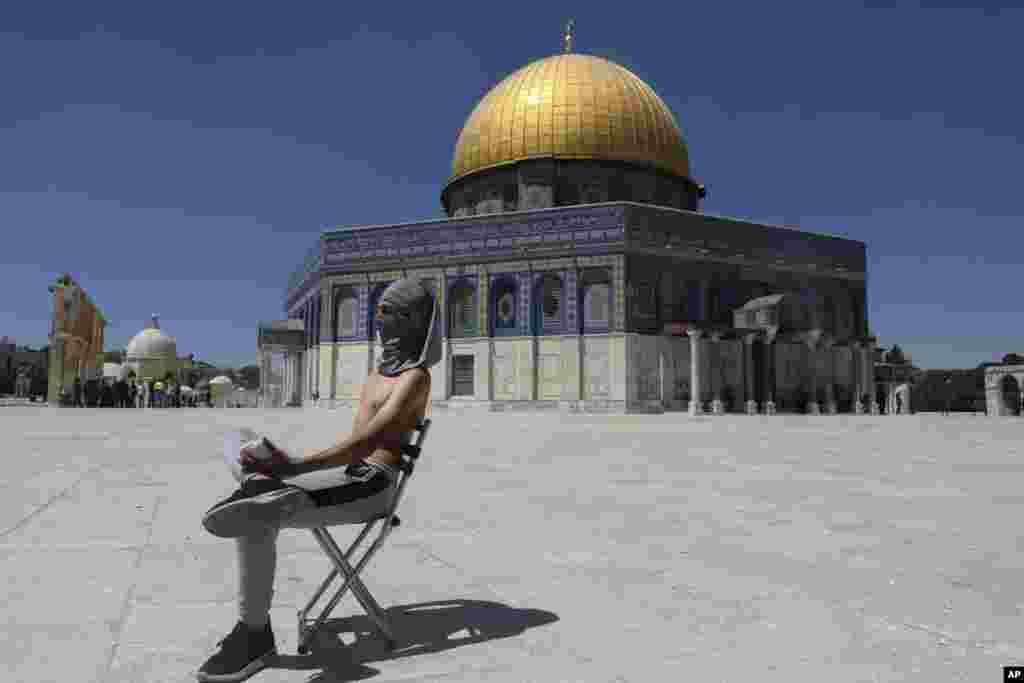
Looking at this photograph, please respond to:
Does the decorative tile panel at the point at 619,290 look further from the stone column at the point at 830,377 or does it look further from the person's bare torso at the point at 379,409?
the person's bare torso at the point at 379,409

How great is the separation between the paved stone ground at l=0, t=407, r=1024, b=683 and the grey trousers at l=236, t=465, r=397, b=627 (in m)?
0.21

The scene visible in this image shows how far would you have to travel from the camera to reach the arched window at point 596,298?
89.2 ft

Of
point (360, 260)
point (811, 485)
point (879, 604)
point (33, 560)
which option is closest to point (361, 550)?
point (33, 560)

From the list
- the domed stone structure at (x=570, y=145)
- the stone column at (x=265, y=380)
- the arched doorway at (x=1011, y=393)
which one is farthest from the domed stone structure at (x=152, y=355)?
the arched doorway at (x=1011, y=393)

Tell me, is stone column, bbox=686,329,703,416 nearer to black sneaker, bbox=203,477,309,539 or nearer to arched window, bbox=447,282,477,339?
arched window, bbox=447,282,477,339

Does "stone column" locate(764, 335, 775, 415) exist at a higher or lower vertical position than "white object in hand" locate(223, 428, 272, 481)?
higher

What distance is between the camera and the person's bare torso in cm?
259

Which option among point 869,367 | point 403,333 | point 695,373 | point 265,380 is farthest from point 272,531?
point 265,380

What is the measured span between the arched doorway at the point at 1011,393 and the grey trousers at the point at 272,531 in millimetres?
43775

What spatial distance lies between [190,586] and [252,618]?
97 centimetres

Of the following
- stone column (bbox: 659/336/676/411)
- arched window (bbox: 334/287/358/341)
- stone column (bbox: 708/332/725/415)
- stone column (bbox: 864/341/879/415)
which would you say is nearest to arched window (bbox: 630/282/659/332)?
stone column (bbox: 659/336/676/411)

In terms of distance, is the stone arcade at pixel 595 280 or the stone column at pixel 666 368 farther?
the stone arcade at pixel 595 280

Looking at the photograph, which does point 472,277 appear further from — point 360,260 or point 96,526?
point 96,526

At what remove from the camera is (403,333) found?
2.82m
